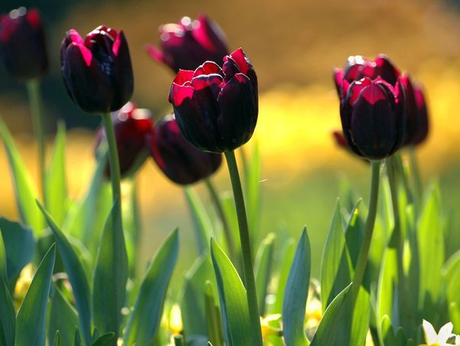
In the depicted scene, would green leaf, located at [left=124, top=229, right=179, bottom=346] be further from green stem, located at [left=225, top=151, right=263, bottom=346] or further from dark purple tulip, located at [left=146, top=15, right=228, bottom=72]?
dark purple tulip, located at [left=146, top=15, right=228, bottom=72]

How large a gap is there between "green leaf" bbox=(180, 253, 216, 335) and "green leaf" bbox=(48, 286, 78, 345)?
0.58 feet

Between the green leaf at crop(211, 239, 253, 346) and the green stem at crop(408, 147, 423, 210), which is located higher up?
the green stem at crop(408, 147, 423, 210)

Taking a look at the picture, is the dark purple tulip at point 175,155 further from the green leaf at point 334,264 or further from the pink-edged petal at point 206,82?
the pink-edged petal at point 206,82

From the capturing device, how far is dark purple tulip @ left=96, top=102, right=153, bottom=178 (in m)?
1.61

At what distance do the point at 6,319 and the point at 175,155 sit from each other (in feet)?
1.28

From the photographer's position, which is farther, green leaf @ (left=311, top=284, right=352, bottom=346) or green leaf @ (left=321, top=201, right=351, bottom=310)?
green leaf @ (left=321, top=201, right=351, bottom=310)

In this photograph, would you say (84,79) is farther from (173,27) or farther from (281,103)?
(281,103)

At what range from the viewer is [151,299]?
48.0 inches

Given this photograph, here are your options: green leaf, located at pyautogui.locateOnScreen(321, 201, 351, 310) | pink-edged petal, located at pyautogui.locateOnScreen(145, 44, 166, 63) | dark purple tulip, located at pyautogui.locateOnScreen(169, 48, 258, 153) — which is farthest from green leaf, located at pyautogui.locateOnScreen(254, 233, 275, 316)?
dark purple tulip, located at pyautogui.locateOnScreen(169, 48, 258, 153)

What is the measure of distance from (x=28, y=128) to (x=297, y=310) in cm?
525

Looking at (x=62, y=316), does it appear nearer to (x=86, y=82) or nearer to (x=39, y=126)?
(x=86, y=82)

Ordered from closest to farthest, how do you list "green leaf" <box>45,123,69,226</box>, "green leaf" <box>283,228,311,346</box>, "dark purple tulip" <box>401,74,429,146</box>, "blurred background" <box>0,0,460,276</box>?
"green leaf" <box>283,228,311,346</box> < "dark purple tulip" <box>401,74,429,146</box> < "green leaf" <box>45,123,69,226</box> < "blurred background" <box>0,0,460,276</box>

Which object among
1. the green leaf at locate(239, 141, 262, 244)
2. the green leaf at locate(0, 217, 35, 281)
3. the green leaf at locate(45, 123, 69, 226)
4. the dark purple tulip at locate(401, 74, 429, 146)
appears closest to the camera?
the dark purple tulip at locate(401, 74, 429, 146)

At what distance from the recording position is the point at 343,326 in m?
1.13
